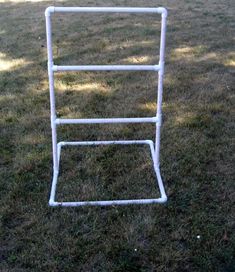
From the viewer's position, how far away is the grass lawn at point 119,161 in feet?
9.48

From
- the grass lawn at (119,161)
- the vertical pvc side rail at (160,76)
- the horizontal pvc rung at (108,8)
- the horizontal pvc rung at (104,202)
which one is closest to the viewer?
the grass lawn at (119,161)

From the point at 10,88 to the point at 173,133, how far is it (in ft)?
7.26

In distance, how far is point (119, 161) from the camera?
12.6 feet

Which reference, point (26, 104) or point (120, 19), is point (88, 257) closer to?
point (26, 104)

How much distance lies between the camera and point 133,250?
9.46ft

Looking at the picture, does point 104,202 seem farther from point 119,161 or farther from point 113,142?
point 113,142

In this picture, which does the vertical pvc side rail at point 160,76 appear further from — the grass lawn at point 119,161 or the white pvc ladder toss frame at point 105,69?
the grass lawn at point 119,161

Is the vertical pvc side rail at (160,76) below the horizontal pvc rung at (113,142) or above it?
above

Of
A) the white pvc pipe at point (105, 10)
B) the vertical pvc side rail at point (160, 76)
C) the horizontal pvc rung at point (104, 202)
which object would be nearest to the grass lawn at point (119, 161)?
the horizontal pvc rung at point (104, 202)

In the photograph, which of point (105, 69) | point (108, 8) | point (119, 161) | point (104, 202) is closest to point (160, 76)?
point (105, 69)

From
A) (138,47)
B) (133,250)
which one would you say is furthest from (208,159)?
(138,47)

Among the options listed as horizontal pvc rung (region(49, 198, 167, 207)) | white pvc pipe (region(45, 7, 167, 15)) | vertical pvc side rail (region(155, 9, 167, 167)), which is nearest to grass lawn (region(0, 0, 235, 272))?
horizontal pvc rung (region(49, 198, 167, 207))

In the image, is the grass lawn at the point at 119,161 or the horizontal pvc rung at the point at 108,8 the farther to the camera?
the horizontal pvc rung at the point at 108,8

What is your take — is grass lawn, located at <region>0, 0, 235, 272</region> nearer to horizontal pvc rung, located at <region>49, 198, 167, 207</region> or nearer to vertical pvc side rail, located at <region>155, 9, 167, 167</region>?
horizontal pvc rung, located at <region>49, 198, 167, 207</region>
